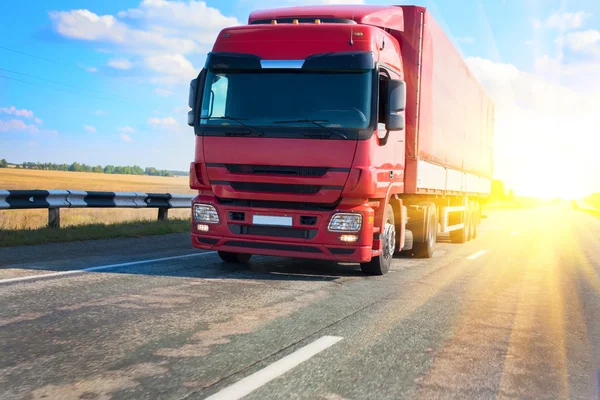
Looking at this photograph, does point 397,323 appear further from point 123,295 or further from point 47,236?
point 47,236

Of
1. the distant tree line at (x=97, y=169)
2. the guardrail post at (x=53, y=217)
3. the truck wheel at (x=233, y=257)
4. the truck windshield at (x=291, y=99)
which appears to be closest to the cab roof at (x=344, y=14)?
the truck windshield at (x=291, y=99)

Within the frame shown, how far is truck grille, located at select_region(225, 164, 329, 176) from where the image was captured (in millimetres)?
7215

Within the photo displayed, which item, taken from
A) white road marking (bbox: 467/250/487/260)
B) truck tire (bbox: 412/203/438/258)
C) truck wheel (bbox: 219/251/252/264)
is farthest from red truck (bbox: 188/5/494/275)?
white road marking (bbox: 467/250/487/260)

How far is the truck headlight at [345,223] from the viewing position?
24.1 ft

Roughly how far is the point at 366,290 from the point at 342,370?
3262 millimetres

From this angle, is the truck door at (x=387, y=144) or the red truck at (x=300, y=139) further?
the truck door at (x=387, y=144)

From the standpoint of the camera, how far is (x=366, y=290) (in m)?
7.06

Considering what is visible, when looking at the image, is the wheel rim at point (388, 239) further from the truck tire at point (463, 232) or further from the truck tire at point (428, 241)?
the truck tire at point (463, 232)

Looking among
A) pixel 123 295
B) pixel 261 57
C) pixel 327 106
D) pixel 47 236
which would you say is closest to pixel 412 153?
pixel 327 106

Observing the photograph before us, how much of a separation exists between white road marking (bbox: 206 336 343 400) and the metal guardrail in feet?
25.9

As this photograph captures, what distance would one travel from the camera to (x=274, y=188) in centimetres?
738

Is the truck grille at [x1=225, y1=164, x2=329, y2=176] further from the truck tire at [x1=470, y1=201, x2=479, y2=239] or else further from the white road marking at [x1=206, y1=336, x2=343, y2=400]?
the truck tire at [x1=470, y1=201, x2=479, y2=239]

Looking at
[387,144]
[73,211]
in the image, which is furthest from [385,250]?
[73,211]

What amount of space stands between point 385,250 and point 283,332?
3.84 m
